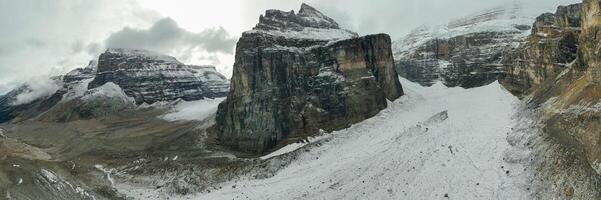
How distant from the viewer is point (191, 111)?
146500 mm

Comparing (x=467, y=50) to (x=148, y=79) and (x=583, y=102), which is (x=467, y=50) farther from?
(x=148, y=79)

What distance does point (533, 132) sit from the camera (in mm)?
40750

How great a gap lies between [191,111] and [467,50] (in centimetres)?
7440

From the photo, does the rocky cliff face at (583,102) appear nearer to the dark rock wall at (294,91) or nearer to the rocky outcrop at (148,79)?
the dark rock wall at (294,91)

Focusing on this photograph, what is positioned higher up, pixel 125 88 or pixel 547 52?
pixel 547 52

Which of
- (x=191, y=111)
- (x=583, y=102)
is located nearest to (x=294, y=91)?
(x=583, y=102)

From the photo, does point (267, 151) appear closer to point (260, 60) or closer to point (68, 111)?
point (260, 60)

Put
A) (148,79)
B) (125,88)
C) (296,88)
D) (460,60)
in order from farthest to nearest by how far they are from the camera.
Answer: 1. (148,79)
2. (125,88)
3. (460,60)
4. (296,88)

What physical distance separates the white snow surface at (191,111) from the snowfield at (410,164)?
176 ft

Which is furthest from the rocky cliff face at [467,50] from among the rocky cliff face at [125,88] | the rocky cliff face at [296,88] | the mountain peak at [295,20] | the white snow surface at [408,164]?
the rocky cliff face at [125,88]

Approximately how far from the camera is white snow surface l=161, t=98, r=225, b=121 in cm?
12327

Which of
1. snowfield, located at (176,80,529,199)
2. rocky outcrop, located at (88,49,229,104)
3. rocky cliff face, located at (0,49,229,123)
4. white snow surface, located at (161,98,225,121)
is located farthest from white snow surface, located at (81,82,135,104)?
snowfield, located at (176,80,529,199)

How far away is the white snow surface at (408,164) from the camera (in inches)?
1394

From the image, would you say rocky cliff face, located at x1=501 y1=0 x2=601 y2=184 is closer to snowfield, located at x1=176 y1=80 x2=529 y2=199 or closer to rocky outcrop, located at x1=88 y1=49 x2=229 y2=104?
snowfield, located at x1=176 y1=80 x2=529 y2=199
